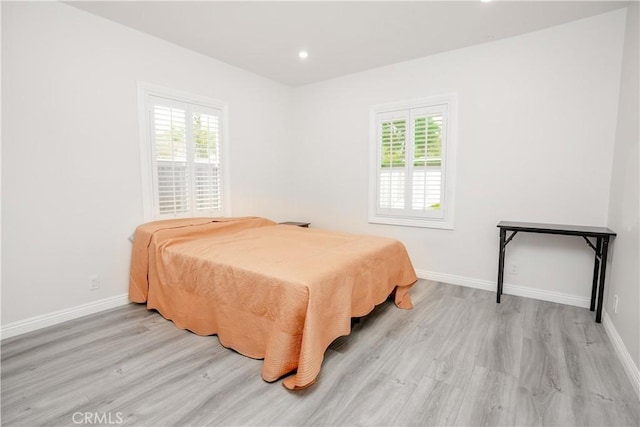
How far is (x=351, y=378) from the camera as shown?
6.15ft

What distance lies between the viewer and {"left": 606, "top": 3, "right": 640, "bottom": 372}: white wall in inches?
77.3

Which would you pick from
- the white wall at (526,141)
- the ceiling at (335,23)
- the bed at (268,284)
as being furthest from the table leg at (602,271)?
the ceiling at (335,23)

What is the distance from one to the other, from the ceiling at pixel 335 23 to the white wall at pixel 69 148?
11.1 inches

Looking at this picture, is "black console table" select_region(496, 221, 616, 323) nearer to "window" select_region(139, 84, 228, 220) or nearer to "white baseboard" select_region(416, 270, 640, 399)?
"white baseboard" select_region(416, 270, 640, 399)

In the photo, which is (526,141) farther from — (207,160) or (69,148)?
(69,148)

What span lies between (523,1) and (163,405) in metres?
3.70

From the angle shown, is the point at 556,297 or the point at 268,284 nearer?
the point at 268,284

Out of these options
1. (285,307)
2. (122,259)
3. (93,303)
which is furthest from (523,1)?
(93,303)

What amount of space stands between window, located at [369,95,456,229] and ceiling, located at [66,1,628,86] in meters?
0.62

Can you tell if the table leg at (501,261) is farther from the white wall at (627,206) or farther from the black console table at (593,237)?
the white wall at (627,206)

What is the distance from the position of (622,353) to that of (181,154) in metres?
3.97

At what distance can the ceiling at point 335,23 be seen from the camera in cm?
254

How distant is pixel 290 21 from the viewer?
110 inches

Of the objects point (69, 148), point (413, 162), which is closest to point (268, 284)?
point (69, 148)
